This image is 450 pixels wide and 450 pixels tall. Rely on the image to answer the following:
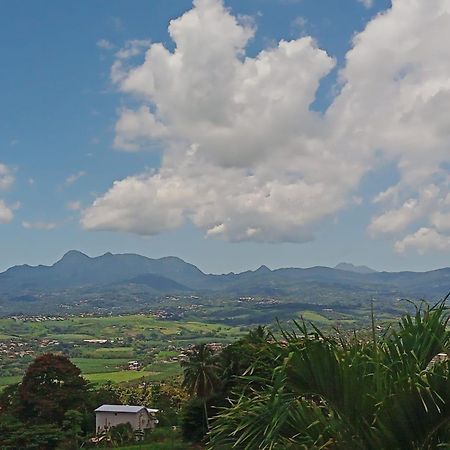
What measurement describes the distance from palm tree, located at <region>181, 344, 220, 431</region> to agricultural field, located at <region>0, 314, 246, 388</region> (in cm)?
4799

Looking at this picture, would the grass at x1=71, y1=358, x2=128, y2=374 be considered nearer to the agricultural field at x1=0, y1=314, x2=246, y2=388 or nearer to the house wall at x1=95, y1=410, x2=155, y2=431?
the agricultural field at x1=0, y1=314, x2=246, y2=388

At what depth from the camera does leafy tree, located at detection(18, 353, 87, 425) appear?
39.0 meters

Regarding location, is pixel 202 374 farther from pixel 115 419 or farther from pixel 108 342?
pixel 108 342

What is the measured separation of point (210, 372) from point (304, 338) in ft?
98.7

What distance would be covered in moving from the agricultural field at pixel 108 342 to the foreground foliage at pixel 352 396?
256 feet

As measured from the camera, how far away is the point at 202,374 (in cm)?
3219

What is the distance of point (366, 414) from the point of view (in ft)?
10.2

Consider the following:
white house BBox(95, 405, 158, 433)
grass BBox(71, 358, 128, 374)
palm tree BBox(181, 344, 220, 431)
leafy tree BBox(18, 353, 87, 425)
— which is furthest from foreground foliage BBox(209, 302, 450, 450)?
grass BBox(71, 358, 128, 374)

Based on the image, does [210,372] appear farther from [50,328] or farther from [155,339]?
[50,328]

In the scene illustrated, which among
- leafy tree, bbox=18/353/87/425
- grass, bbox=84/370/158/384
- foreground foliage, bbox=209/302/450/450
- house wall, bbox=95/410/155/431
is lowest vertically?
grass, bbox=84/370/158/384

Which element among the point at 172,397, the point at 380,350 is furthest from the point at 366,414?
the point at 172,397

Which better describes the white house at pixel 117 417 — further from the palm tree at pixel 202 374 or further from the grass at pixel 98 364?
the grass at pixel 98 364

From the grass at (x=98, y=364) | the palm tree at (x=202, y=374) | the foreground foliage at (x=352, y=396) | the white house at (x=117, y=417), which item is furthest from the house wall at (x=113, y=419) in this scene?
the grass at (x=98, y=364)

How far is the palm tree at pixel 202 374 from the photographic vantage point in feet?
105
